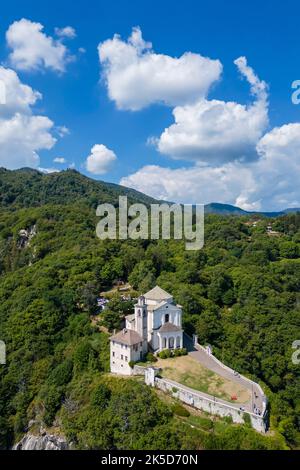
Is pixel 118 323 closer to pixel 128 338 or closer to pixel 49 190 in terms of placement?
pixel 128 338

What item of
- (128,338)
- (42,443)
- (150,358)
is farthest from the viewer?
(150,358)

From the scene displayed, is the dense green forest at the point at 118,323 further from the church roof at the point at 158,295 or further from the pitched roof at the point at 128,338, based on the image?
the church roof at the point at 158,295

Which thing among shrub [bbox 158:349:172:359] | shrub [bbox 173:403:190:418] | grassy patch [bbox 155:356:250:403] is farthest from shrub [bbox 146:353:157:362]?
shrub [bbox 173:403:190:418]

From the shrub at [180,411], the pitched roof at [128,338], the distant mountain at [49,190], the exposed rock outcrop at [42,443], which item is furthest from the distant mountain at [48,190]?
the shrub at [180,411]

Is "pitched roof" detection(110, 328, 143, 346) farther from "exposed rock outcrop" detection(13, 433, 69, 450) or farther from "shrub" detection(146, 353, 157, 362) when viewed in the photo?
"exposed rock outcrop" detection(13, 433, 69, 450)

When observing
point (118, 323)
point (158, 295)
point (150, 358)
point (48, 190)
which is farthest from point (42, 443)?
point (48, 190)

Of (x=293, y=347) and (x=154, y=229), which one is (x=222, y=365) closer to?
(x=293, y=347)

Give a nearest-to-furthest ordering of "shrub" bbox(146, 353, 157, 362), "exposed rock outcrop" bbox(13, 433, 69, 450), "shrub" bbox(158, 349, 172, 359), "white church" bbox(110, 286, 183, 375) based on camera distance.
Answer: "exposed rock outcrop" bbox(13, 433, 69, 450)
"white church" bbox(110, 286, 183, 375)
"shrub" bbox(146, 353, 157, 362)
"shrub" bbox(158, 349, 172, 359)
